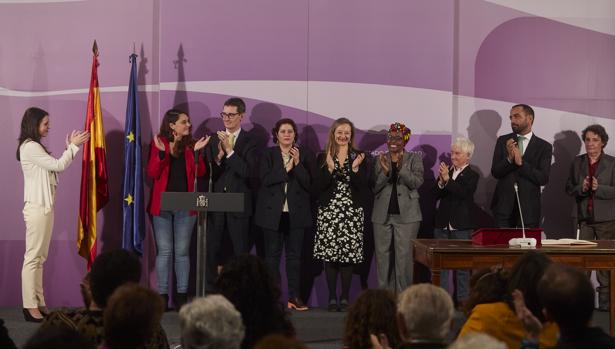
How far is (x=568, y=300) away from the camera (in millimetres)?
3006

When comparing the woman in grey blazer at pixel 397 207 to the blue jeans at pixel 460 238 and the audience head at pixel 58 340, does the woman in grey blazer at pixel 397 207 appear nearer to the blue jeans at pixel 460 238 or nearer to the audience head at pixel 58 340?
the blue jeans at pixel 460 238

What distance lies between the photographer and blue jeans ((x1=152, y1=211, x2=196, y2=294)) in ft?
25.2

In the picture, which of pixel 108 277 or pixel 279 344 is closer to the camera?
pixel 279 344

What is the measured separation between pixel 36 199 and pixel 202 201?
2.11 metres

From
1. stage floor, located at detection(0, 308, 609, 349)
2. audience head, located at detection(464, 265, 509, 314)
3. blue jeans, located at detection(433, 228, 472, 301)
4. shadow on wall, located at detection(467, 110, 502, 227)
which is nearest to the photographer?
audience head, located at detection(464, 265, 509, 314)

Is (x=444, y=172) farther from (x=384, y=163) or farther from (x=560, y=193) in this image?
(x=560, y=193)

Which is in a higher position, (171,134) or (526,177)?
(171,134)

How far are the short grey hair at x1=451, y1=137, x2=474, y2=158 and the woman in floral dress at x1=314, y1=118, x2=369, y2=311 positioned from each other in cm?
86

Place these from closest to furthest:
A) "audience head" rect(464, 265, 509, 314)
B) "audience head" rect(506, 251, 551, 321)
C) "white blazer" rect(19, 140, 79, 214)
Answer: "audience head" rect(506, 251, 551, 321), "audience head" rect(464, 265, 509, 314), "white blazer" rect(19, 140, 79, 214)

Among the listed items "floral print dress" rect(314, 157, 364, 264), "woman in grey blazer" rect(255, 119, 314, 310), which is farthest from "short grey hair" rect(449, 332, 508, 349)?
"woman in grey blazer" rect(255, 119, 314, 310)

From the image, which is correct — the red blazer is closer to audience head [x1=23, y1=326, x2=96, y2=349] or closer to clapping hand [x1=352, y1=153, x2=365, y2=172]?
clapping hand [x1=352, y1=153, x2=365, y2=172]

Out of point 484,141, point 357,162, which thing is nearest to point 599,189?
point 484,141

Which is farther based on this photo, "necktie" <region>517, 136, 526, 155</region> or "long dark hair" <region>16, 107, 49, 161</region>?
"necktie" <region>517, 136, 526, 155</region>

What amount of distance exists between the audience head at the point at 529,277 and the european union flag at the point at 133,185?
4.27 m
